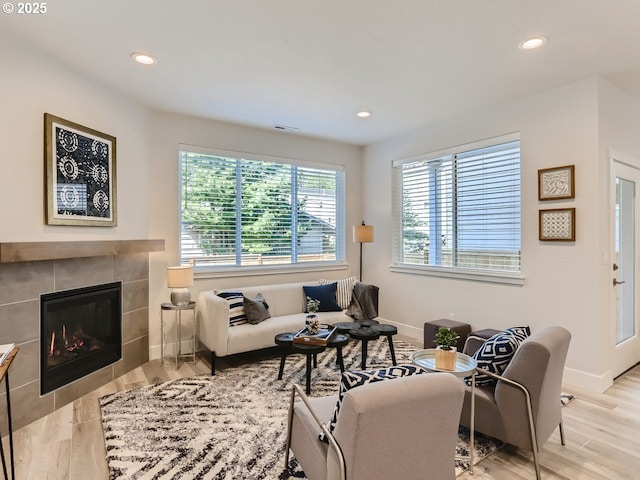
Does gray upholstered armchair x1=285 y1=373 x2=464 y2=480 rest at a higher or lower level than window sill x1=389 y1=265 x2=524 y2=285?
lower

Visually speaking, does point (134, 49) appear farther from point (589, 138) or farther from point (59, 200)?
point (589, 138)

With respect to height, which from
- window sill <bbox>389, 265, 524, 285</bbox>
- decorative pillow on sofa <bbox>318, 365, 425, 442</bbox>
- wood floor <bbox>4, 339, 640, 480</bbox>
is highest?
window sill <bbox>389, 265, 524, 285</bbox>

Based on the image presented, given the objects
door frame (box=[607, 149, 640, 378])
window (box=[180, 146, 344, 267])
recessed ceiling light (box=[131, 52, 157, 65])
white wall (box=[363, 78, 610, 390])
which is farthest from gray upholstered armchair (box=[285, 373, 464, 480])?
window (box=[180, 146, 344, 267])

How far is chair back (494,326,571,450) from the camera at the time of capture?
6.37 feet

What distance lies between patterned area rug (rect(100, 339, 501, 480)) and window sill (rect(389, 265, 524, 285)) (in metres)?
1.51

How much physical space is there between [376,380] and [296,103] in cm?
310

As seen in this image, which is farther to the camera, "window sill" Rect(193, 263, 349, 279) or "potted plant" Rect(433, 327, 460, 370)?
"window sill" Rect(193, 263, 349, 279)

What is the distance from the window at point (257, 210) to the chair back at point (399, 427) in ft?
11.3

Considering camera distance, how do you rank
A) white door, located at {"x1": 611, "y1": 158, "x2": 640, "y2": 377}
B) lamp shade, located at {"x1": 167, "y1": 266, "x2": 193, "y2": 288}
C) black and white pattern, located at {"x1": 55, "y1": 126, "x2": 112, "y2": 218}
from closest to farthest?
black and white pattern, located at {"x1": 55, "y1": 126, "x2": 112, "y2": 218} < white door, located at {"x1": 611, "y1": 158, "x2": 640, "y2": 377} < lamp shade, located at {"x1": 167, "y1": 266, "x2": 193, "y2": 288}

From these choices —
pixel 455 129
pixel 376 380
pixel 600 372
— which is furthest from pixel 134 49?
pixel 600 372

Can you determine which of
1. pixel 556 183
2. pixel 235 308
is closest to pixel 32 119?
pixel 235 308

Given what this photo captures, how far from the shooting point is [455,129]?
4316 mm

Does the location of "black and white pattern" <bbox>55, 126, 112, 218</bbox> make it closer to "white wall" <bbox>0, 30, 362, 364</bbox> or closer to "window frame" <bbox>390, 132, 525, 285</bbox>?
"white wall" <bbox>0, 30, 362, 364</bbox>

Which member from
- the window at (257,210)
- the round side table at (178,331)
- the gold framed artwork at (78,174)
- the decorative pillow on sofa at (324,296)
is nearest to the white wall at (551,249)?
the decorative pillow on sofa at (324,296)
